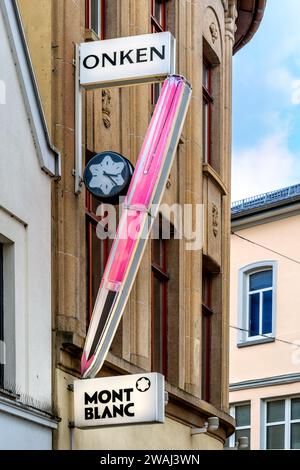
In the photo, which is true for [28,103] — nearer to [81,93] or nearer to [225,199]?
[81,93]

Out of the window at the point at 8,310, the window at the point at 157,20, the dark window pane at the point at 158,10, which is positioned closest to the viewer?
the window at the point at 8,310

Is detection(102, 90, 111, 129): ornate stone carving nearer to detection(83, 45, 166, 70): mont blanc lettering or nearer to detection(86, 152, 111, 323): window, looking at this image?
detection(86, 152, 111, 323): window

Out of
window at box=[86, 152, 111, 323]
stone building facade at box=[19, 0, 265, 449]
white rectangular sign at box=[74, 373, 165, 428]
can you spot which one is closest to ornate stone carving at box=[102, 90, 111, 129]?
stone building facade at box=[19, 0, 265, 449]

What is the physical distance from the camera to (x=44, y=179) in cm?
1828

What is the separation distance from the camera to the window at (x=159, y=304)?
75.4ft

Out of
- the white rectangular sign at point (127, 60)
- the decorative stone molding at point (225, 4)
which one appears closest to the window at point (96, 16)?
the white rectangular sign at point (127, 60)

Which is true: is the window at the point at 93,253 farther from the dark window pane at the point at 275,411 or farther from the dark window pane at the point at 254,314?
the dark window pane at the point at 254,314

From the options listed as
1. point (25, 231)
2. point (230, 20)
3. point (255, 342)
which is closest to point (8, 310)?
point (25, 231)

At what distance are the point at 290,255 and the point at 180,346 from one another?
18220mm

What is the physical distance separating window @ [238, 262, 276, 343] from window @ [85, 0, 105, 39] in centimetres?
2080

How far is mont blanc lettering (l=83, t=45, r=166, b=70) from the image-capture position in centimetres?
1886

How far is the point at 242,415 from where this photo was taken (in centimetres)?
4172

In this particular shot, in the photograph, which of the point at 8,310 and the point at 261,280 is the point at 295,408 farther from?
the point at 8,310

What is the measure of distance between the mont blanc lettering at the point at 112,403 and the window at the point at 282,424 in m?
23.6
